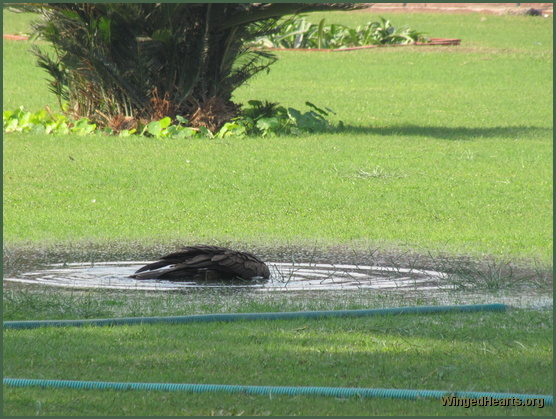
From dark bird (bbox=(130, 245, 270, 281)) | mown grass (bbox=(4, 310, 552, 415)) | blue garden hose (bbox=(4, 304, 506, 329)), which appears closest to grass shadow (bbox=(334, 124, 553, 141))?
dark bird (bbox=(130, 245, 270, 281))

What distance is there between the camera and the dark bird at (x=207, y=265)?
6559 mm

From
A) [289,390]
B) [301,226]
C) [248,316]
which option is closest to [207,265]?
[248,316]

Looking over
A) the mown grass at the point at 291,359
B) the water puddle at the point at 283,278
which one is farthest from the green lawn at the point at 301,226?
the water puddle at the point at 283,278

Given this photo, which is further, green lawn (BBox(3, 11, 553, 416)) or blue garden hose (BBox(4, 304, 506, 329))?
blue garden hose (BBox(4, 304, 506, 329))

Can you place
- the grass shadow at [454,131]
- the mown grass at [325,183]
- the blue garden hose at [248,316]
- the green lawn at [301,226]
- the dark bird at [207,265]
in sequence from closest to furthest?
the green lawn at [301,226]
the blue garden hose at [248,316]
the dark bird at [207,265]
the mown grass at [325,183]
the grass shadow at [454,131]

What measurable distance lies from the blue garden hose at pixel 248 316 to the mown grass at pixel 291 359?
0.28 feet

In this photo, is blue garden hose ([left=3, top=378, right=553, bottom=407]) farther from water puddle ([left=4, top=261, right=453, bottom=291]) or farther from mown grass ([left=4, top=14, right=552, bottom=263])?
mown grass ([left=4, top=14, right=552, bottom=263])

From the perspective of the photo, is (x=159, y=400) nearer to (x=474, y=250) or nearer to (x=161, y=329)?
(x=161, y=329)

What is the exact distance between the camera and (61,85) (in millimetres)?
14312

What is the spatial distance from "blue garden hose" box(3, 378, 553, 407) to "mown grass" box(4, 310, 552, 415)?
0.05 metres

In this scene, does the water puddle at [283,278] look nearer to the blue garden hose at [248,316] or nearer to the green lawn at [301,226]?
the green lawn at [301,226]

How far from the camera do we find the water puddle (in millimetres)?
6430

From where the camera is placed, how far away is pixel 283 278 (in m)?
6.71

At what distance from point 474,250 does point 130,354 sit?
371 centimetres
